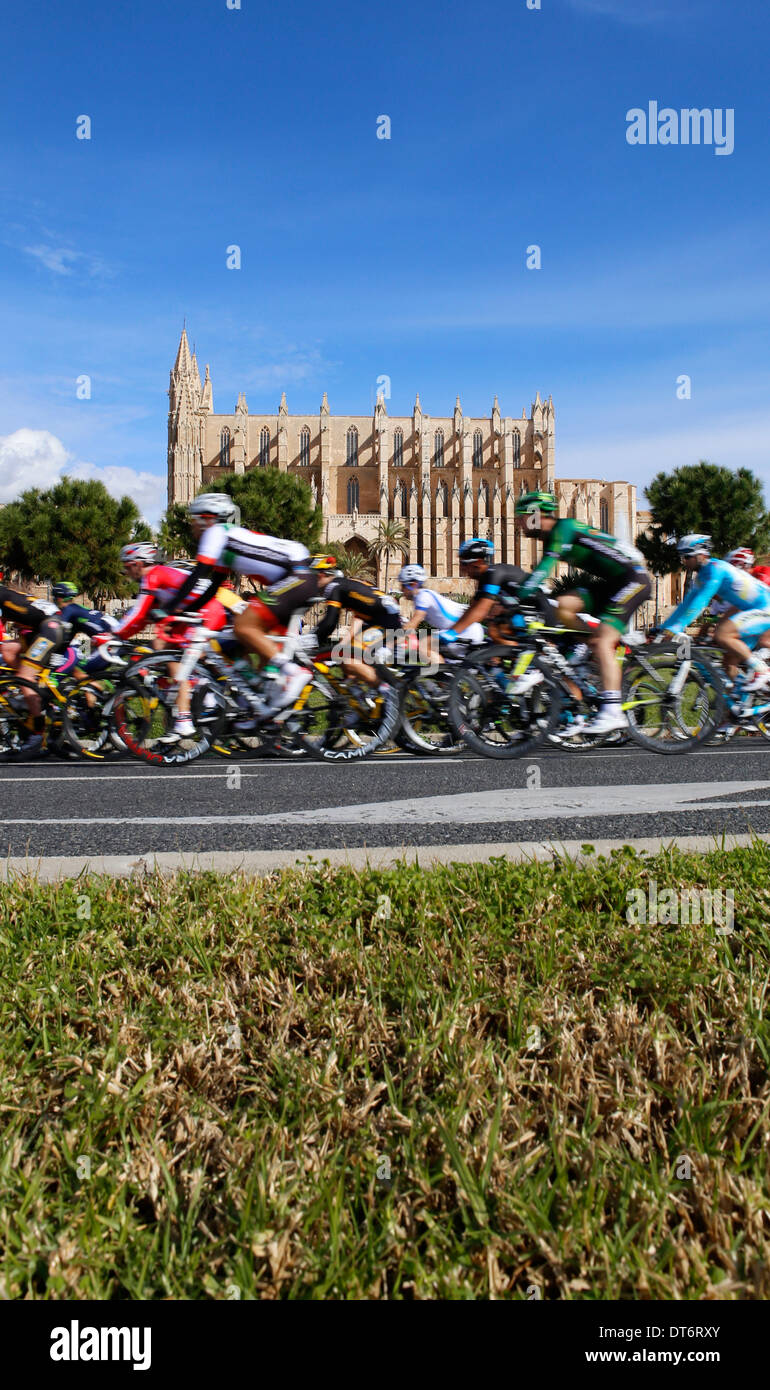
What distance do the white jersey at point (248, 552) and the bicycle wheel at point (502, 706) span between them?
177 cm

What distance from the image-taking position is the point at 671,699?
8508mm

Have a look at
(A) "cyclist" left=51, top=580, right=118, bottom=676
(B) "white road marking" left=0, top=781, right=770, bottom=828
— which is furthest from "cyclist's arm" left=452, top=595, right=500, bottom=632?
(A) "cyclist" left=51, top=580, right=118, bottom=676

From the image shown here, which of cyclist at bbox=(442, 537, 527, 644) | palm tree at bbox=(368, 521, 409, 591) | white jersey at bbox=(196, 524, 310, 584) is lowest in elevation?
cyclist at bbox=(442, 537, 527, 644)

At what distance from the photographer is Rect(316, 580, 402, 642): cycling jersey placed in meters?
7.81

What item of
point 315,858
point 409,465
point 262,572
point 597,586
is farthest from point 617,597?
point 409,465

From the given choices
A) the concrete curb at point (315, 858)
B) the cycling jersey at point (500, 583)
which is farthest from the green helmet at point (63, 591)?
the concrete curb at point (315, 858)

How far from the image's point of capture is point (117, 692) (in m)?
8.75

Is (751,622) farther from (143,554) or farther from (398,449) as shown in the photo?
(398,449)

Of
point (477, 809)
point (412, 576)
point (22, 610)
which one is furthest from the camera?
point (412, 576)

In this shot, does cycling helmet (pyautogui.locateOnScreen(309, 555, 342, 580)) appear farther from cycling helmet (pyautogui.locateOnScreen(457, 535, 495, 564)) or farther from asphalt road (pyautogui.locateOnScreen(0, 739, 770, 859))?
asphalt road (pyautogui.locateOnScreen(0, 739, 770, 859))

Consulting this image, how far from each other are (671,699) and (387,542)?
10709 cm

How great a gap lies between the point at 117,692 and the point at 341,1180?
7.46 metres

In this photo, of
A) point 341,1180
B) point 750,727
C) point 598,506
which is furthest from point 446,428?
point 341,1180

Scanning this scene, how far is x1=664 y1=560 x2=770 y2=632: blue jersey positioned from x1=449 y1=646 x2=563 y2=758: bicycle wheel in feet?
5.82
